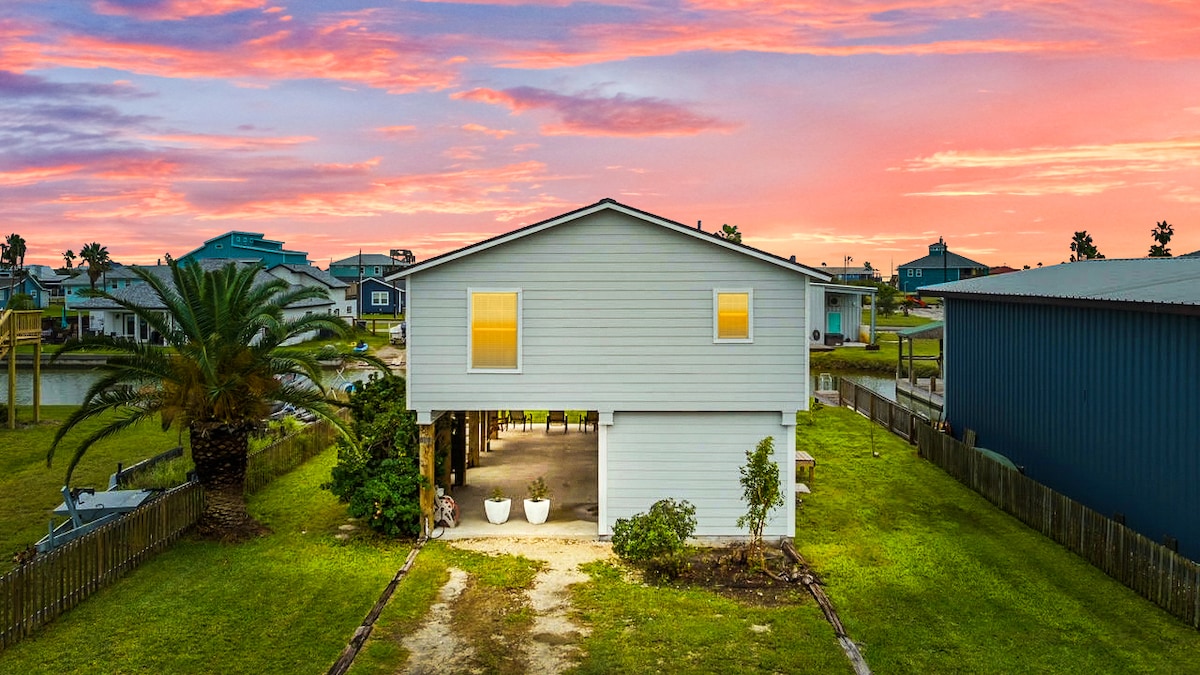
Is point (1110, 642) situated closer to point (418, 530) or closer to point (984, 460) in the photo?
point (984, 460)

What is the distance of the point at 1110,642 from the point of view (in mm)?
11375

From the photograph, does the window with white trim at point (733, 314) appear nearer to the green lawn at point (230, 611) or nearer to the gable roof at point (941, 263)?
the green lawn at point (230, 611)

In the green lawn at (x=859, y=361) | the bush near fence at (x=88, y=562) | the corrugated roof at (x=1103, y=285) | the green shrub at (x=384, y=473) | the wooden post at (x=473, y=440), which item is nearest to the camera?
the bush near fence at (x=88, y=562)

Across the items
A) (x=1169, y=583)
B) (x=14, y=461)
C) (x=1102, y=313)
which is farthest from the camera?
(x=14, y=461)

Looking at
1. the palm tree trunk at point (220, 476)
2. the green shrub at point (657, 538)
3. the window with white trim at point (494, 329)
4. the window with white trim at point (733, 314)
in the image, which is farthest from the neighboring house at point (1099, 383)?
the palm tree trunk at point (220, 476)

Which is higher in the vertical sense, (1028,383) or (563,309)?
(563,309)

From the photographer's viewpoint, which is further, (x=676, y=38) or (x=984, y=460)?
(x=676, y=38)

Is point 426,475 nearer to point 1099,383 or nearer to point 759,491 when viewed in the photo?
point 759,491

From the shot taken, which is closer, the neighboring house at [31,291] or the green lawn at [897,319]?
the green lawn at [897,319]

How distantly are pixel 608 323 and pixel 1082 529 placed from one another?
363 inches

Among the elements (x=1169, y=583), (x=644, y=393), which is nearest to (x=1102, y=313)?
(x=1169, y=583)

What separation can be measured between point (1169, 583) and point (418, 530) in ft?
40.6

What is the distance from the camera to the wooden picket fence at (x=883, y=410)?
26562 mm

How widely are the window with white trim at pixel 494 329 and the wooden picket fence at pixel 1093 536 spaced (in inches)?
414
